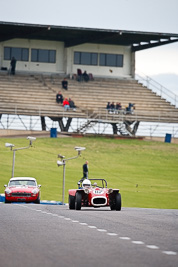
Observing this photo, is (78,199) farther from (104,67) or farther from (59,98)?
(104,67)

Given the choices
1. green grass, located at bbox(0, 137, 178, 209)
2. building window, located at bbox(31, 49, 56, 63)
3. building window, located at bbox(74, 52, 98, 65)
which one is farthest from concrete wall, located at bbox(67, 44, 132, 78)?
green grass, located at bbox(0, 137, 178, 209)

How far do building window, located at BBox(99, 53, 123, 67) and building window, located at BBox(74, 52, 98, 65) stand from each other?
3.19 ft

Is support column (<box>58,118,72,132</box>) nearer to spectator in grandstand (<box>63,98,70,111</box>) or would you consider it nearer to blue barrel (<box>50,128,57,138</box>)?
spectator in grandstand (<box>63,98,70,111</box>)

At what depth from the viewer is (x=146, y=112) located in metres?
68.8

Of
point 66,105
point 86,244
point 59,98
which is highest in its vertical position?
point 59,98

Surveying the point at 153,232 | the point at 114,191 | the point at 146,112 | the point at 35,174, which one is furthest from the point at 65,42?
the point at 153,232

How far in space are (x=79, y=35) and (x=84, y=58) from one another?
397 centimetres

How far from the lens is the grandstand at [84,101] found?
213 feet

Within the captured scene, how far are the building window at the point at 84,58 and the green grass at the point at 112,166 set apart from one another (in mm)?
15526

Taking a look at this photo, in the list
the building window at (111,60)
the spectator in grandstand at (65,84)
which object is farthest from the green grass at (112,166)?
the building window at (111,60)

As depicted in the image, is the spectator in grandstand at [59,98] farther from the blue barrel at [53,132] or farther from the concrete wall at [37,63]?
the concrete wall at [37,63]

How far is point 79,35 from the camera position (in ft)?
243

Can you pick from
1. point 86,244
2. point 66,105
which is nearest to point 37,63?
point 66,105

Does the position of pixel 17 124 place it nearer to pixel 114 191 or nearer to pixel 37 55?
pixel 37 55
